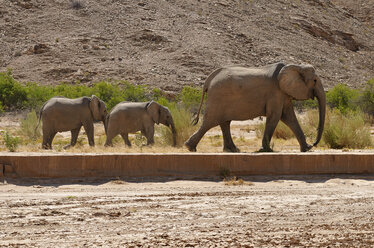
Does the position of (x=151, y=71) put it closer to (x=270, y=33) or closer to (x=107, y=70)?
(x=107, y=70)

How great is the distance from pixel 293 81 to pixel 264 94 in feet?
2.25

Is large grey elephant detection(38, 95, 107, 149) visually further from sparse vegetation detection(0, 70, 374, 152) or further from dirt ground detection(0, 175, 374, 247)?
dirt ground detection(0, 175, 374, 247)

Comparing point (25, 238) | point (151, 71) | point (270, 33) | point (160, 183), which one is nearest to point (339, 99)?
point (151, 71)

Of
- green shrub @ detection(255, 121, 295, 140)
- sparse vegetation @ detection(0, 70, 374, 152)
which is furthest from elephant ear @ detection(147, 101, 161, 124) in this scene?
green shrub @ detection(255, 121, 295, 140)

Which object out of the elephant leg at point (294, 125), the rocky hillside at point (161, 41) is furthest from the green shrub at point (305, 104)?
the elephant leg at point (294, 125)

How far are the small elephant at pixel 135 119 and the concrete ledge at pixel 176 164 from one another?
8.67 m

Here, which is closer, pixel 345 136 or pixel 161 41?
pixel 345 136

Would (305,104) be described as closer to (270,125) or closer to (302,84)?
(302,84)

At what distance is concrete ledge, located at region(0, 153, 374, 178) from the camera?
404 inches

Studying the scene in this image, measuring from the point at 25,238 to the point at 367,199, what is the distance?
447cm

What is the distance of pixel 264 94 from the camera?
14.7 metres

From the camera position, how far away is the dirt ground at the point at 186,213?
19.8 ft

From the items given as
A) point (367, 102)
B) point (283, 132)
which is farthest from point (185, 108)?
point (283, 132)

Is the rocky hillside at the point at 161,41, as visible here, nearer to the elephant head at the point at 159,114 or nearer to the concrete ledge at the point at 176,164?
the elephant head at the point at 159,114
